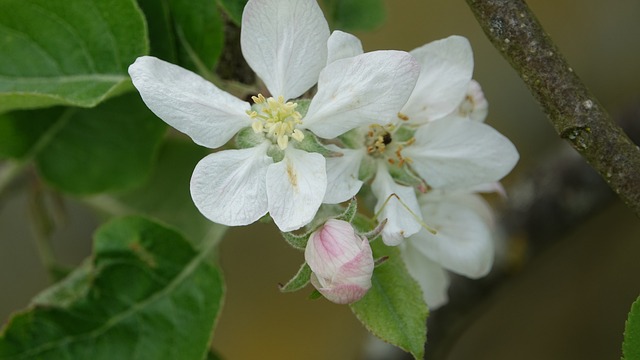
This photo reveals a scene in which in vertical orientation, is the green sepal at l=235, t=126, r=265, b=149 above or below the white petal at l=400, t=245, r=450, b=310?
Result: above

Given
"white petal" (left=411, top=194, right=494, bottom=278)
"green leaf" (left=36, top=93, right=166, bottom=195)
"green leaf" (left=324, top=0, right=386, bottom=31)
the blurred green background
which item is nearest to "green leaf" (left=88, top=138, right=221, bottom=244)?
"green leaf" (left=36, top=93, right=166, bottom=195)

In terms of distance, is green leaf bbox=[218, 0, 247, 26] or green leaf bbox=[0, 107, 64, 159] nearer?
green leaf bbox=[218, 0, 247, 26]

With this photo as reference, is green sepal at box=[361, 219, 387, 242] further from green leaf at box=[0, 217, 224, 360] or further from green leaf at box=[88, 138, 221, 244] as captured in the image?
green leaf at box=[88, 138, 221, 244]

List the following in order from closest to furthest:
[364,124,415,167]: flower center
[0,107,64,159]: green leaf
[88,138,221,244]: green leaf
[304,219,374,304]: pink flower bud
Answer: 1. [304,219,374,304]: pink flower bud
2. [364,124,415,167]: flower center
3. [0,107,64,159]: green leaf
4. [88,138,221,244]: green leaf

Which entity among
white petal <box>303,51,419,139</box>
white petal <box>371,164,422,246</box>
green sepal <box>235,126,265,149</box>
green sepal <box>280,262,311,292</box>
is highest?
white petal <box>303,51,419,139</box>

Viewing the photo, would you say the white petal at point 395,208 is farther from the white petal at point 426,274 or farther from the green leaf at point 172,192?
the green leaf at point 172,192

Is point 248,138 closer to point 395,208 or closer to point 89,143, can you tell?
point 395,208
